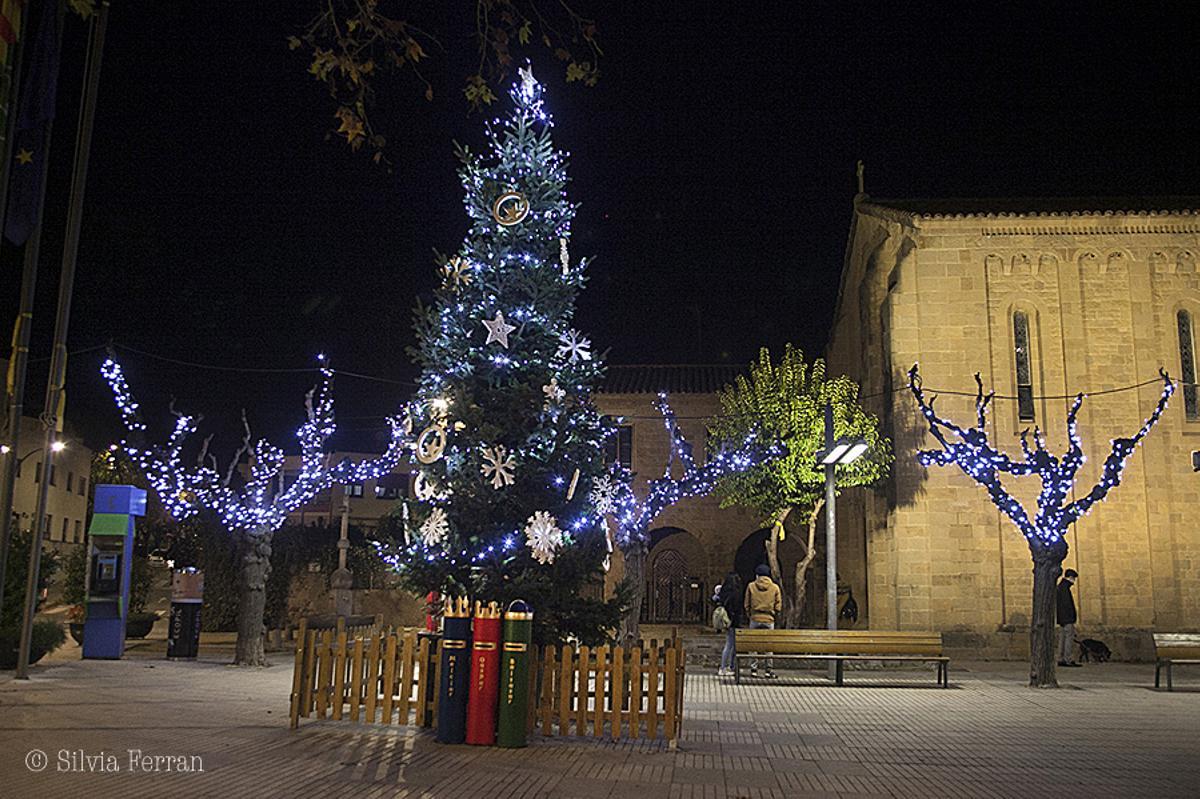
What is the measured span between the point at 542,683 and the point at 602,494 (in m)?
2.88

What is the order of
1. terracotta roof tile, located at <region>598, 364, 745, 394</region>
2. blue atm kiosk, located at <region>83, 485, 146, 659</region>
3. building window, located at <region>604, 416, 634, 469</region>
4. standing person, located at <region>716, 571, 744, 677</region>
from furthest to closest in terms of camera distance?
1. terracotta roof tile, located at <region>598, 364, 745, 394</region>
2. building window, located at <region>604, 416, 634, 469</region>
3. blue atm kiosk, located at <region>83, 485, 146, 659</region>
4. standing person, located at <region>716, 571, 744, 677</region>

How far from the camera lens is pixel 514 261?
13.1 meters

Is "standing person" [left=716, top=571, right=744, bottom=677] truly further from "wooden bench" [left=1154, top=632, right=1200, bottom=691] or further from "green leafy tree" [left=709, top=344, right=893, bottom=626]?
"wooden bench" [left=1154, top=632, right=1200, bottom=691]

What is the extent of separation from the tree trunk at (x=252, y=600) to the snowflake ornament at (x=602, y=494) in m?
9.11

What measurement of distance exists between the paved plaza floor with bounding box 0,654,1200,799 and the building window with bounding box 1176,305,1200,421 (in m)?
11.1

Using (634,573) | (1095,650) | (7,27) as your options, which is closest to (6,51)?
(7,27)

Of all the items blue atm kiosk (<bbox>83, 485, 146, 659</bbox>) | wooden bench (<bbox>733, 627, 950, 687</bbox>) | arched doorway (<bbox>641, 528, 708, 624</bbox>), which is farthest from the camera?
arched doorway (<bbox>641, 528, 708, 624</bbox>)

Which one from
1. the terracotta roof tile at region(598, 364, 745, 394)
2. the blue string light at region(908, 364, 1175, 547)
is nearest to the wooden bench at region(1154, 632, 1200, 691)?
the blue string light at region(908, 364, 1175, 547)

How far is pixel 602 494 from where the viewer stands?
43.7 ft

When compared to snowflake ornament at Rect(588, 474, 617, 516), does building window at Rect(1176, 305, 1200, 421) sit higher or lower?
A: higher

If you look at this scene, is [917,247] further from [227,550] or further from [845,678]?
[227,550]

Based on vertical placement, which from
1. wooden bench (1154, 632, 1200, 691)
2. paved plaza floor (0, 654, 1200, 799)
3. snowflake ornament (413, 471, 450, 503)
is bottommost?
paved plaza floor (0, 654, 1200, 799)

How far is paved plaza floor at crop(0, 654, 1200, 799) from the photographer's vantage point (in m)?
8.54

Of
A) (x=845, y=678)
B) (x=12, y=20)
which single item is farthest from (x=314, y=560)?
(x=12, y=20)
